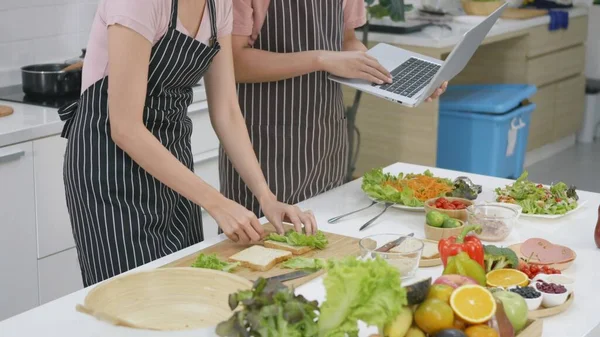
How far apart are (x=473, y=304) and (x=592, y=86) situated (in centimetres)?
581

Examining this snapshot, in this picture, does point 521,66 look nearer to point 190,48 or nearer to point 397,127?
point 397,127

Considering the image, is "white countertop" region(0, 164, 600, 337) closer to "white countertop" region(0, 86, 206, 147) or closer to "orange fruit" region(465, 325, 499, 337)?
"orange fruit" region(465, 325, 499, 337)

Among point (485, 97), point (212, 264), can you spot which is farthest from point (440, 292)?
point (485, 97)

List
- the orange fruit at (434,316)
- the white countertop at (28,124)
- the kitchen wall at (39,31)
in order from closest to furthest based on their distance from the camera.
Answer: the orange fruit at (434,316)
the white countertop at (28,124)
the kitchen wall at (39,31)

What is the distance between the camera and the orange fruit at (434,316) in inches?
54.7

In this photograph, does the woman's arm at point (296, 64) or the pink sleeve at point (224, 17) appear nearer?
the pink sleeve at point (224, 17)

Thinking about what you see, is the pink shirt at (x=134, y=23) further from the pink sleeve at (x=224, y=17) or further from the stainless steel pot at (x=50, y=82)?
the stainless steel pot at (x=50, y=82)

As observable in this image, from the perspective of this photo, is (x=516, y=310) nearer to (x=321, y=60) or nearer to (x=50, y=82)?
(x=321, y=60)

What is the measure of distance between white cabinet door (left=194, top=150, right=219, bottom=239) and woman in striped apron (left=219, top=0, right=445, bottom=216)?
3.32ft

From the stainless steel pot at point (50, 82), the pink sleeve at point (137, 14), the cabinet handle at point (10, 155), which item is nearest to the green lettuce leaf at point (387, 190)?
the pink sleeve at point (137, 14)

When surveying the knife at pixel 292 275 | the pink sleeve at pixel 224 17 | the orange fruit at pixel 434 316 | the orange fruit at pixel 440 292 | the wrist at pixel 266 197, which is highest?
the pink sleeve at pixel 224 17

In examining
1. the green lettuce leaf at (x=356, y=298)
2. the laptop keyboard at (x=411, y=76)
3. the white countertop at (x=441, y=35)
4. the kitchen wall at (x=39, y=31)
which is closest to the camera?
the green lettuce leaf at (x=356, y=298)

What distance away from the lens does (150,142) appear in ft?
6.32

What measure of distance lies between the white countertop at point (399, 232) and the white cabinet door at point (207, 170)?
44.9 inches
